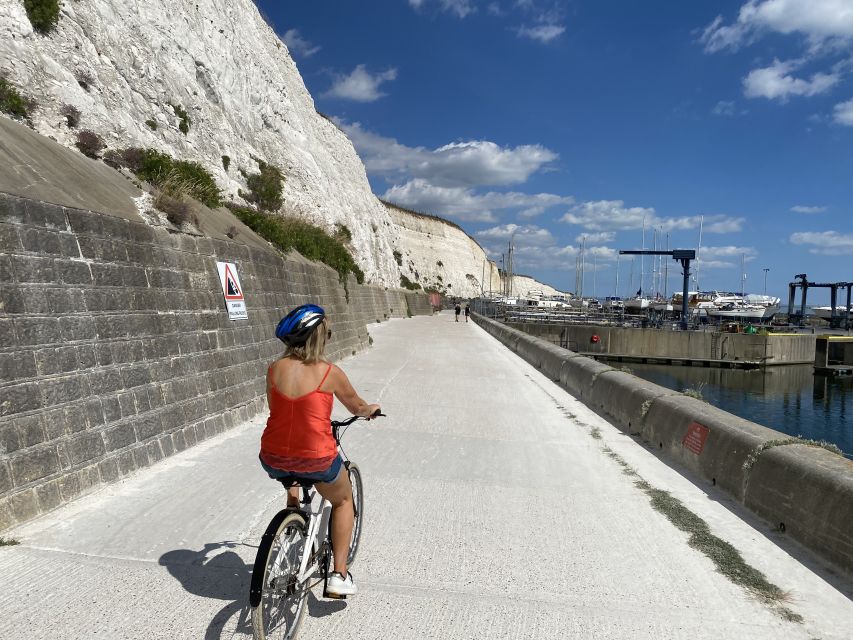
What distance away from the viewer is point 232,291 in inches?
377

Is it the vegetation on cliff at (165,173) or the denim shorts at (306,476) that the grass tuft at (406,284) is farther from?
the denim shorts at (306,476)

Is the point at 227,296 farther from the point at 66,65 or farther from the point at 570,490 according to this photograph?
the point at 66,65

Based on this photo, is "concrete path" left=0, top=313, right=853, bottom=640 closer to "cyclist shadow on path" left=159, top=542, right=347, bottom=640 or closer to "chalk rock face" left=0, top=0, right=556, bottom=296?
"cyclist shadow on path" left=159, top=542, right=347, bottom=640

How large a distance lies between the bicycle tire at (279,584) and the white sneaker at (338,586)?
0.57ft

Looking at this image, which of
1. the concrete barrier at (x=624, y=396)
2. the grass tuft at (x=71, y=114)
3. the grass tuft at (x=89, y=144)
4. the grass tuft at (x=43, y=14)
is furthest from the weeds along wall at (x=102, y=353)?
the grass tuft at (x=43, y=14)

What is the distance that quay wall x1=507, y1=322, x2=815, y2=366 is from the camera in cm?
4809

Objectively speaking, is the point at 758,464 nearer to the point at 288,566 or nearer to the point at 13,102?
the point at 288,566

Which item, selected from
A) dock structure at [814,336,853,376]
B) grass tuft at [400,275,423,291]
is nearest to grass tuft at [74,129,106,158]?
dock structure at [814,336,853,376]

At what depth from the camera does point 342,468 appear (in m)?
3.51

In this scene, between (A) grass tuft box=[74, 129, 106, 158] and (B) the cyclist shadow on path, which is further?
(A) grass tuft box=[74, 129, 106, 158]

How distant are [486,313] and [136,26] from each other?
1791 inches

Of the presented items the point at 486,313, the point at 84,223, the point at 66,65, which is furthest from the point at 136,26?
the point at 486,313

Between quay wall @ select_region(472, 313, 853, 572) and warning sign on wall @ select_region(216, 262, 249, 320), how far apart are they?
6.29m

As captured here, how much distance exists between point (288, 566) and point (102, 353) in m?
3.84
